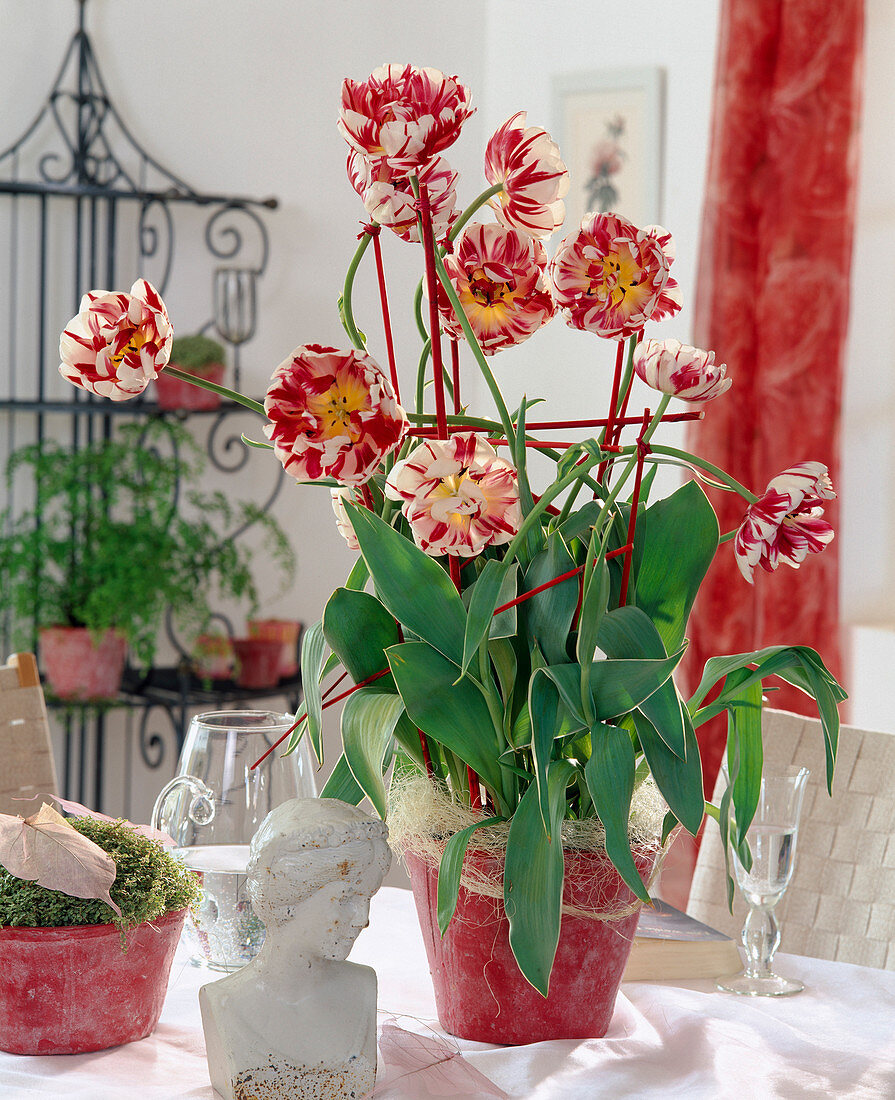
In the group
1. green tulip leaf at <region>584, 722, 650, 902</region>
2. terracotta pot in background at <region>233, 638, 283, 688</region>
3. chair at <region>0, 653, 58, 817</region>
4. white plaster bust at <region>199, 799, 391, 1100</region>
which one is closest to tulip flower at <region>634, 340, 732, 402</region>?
green tulip leaf at <region>584, 722, 650, 902</region>

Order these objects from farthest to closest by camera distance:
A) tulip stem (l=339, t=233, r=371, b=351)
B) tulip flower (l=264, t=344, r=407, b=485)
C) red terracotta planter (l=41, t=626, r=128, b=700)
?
1. red terracotta planter (l=41, t=626, r=128, b=700)
2. tulip stem (l=339, t=233, r=371, b=351)
3. tulip flower (l=264, t=344, r=407, b=485)

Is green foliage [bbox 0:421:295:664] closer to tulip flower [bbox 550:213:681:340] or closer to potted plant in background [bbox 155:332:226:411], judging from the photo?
potted plant in background [bbox 155:332:226:411]

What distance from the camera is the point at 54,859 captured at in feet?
2.53

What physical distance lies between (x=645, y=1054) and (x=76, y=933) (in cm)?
38

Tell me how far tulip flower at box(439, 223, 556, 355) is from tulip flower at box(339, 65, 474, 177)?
0.29 ft

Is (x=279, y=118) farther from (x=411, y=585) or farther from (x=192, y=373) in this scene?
(x=411, y=585)

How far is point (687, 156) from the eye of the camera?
270cm

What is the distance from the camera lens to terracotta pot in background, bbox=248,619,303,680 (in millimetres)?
2680

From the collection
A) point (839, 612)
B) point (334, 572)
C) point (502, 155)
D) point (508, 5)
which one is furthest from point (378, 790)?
point (508, 5)

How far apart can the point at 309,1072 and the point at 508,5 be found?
8.96 ft

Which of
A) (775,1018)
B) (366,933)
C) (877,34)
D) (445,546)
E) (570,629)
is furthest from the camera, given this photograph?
(877,34)

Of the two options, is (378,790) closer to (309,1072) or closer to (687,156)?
(309,1072)

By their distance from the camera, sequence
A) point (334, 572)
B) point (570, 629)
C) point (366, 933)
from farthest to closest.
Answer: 1. point (334, 572)
2. point (366, 933)
3. point (570, 629)

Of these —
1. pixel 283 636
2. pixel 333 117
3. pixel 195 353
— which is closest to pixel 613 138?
pixel 333 117
